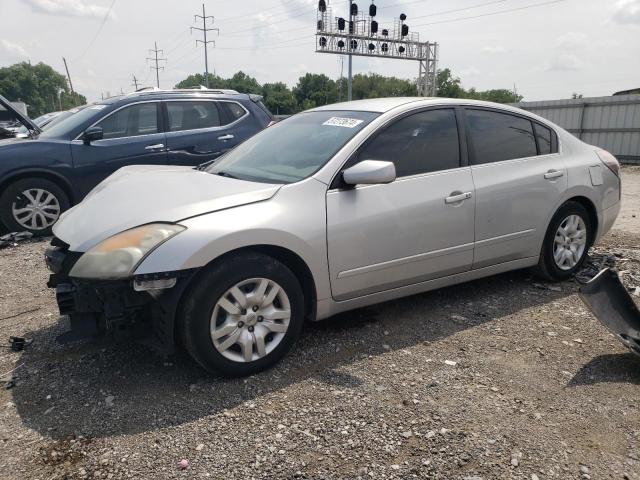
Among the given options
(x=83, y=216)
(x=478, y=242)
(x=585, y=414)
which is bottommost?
(x=585, y=414)

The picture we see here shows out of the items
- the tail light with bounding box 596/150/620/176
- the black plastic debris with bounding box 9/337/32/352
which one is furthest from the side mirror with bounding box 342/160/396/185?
→ the tail light with bounding box 596/150/620/176

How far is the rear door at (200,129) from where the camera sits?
7438mm

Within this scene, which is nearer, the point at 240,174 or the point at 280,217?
the point at 280,217

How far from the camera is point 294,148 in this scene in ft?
12.8

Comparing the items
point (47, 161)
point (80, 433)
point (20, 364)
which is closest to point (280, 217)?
point (80, 433)

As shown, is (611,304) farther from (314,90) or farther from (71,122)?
(314,90)

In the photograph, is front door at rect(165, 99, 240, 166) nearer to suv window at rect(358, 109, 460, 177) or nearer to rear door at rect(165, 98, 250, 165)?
rear door at rect(165, 98, 250, 165)

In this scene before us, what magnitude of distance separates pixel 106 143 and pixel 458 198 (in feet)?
16.5

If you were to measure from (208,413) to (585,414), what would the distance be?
6.60 feet

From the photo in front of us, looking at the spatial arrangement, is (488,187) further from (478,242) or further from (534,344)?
(534,344)

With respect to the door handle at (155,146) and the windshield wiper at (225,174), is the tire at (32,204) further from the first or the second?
the windshield wiper at (225,174)

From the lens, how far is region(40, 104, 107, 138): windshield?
7012mm

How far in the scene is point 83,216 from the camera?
341 cm

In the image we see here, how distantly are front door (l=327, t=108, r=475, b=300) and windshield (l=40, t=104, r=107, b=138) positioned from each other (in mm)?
4927
